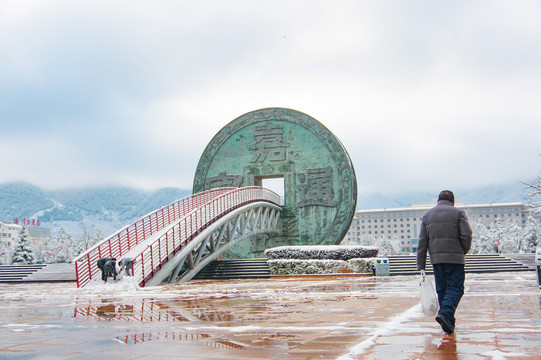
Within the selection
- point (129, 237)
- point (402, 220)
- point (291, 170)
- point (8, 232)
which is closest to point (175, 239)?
point (129, 237)

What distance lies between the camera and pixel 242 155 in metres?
36.3

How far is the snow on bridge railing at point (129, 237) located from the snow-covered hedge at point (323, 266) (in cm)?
521

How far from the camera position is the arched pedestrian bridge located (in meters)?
17.7

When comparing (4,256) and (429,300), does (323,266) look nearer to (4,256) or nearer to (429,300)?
(429,300)

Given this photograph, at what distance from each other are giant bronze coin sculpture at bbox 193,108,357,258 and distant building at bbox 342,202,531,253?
341 feet

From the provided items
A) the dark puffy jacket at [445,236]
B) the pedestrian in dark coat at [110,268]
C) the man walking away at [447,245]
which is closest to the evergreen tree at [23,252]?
the pedestrian in dark coat at [110,268]

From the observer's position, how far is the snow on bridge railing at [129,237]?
17.2 m

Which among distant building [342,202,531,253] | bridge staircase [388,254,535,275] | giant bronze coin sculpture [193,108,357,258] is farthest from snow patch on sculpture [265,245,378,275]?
distant building [342,202,531,253]

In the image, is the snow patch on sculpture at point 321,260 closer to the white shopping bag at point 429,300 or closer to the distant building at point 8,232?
the white shopping bag at point 429,300

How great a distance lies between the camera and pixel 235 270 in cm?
2475

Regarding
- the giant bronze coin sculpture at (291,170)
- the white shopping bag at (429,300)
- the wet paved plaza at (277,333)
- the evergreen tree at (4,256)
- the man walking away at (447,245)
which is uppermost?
the giant bronze coin sculpture at (291,170)

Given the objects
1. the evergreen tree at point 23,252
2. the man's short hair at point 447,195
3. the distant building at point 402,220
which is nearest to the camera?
the man's short hair at point 447,195

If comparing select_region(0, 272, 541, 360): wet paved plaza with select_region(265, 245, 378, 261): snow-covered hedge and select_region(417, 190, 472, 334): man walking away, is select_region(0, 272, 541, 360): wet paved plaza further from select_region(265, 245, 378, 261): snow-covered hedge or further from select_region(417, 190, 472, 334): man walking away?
select_region(265, 245, 378, 261): snow-covered hedge

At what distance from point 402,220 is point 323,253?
129 metres
